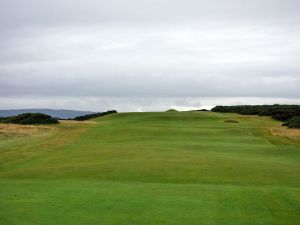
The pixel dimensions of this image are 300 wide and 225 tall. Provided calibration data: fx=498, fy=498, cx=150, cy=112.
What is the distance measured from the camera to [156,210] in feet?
49.5

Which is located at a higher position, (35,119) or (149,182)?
(35,119)

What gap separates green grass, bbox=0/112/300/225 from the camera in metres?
14.4

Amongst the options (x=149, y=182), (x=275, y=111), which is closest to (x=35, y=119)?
(x=275, y=111)

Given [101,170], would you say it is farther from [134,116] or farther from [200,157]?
[134,116]

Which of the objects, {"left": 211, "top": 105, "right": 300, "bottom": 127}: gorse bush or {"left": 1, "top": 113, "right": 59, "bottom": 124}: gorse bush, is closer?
{"left": 1, "top": 113, "right": 59, "bottom": 124}: gorse bush

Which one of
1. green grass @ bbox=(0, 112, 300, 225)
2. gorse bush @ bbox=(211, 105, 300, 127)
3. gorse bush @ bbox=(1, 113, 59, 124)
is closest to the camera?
green grass @ bbox=(0, 112, 300, 225)

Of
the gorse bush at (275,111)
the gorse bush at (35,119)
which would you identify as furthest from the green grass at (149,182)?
the gorse bush at (275,111)

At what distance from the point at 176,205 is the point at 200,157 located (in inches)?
720

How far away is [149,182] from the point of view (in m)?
23.5

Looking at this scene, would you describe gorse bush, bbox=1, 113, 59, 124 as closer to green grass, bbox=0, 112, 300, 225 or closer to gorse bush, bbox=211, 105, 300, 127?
green grass, bbox=0, 112, 300, 225

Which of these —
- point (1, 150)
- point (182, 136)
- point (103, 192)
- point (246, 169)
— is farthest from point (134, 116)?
point (103, 192)

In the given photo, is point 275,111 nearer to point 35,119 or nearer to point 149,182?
point 35,119

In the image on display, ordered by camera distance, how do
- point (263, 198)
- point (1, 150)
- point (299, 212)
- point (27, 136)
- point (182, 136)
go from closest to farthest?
point (299, 212), point (263, 198), point (1, 150), point (27, 136), point (182, 136)

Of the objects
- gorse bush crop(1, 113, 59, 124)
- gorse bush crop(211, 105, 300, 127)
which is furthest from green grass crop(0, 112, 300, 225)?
gorse bush crop(211, 105, 300, 127)
